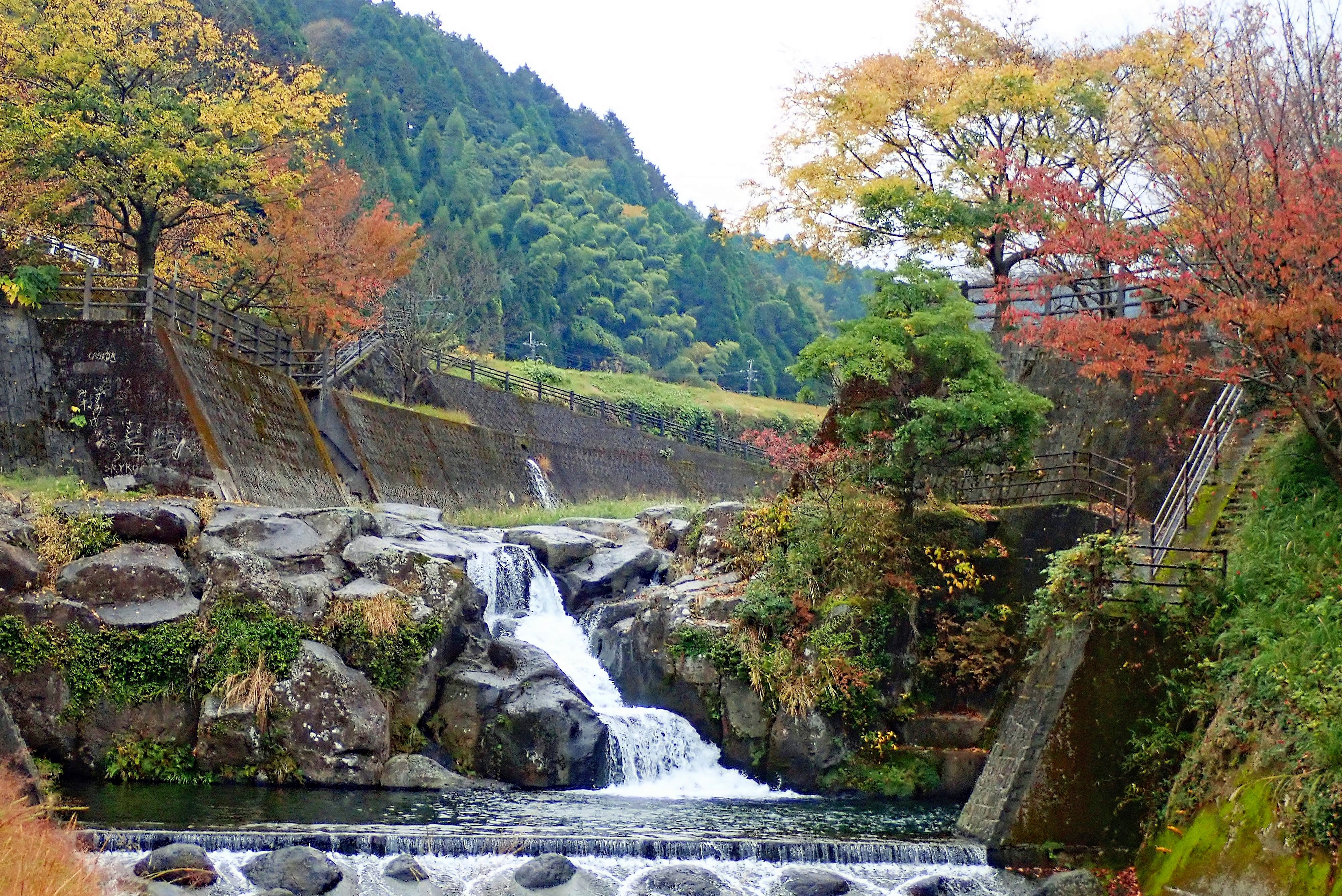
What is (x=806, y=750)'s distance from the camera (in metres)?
15.1

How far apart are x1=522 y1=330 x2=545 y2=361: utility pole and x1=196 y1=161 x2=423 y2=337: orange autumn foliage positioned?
26358 mm

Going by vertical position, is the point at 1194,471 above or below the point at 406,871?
above

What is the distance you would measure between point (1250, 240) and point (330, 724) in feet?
37.3

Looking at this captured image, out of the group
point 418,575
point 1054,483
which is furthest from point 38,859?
point 1054,483

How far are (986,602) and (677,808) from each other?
562 centimetres

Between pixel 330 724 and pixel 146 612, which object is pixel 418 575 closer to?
pixel 330 724

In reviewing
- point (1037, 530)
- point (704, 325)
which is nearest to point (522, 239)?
point (704, 325)

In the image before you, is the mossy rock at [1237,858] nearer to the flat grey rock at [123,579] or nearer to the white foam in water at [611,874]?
the white foam in water at [611,874]

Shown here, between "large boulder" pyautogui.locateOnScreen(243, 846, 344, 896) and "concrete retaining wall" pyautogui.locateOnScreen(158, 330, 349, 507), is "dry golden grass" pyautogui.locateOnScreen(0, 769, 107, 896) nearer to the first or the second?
"large boulder" pyautogui.locateOnScreen(243, 846, 344, 896)

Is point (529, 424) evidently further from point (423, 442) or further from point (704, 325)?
point (704, 325)

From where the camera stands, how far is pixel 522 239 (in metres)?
65.8

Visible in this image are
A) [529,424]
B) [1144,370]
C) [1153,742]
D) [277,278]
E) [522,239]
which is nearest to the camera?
[1153,742]

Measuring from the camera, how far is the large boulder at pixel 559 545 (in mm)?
21250

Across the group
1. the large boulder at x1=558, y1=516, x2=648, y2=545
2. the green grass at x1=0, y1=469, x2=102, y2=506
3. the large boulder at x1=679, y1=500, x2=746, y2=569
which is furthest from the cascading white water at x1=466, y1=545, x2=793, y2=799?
the green grass at x1=0, y1=469, x2=102, y2=506
